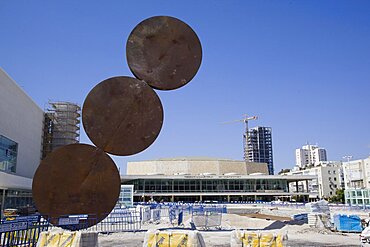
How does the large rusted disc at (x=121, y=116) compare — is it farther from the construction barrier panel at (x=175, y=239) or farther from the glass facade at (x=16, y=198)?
the glass facade at (x=16, y=198)

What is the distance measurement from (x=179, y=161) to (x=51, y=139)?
3004 cm

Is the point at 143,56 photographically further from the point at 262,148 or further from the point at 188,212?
the point at 262,148

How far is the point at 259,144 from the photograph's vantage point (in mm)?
149875

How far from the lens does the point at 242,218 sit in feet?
87.9

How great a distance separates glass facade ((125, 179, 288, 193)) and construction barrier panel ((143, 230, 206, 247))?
192ft

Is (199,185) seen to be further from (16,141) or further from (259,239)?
(259,239)

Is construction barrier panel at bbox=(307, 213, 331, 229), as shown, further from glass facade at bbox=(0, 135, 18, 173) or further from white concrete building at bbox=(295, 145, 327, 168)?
white concrete building at bbox=(295, 145, 327, 168)

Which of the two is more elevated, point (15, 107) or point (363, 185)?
point (15, 107)

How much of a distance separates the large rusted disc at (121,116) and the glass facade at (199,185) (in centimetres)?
5557

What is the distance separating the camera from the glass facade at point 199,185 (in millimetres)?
67188

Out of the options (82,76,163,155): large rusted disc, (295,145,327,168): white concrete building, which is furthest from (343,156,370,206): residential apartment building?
(295,145,327,168): white concrete building

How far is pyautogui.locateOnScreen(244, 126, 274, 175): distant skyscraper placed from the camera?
148750mm

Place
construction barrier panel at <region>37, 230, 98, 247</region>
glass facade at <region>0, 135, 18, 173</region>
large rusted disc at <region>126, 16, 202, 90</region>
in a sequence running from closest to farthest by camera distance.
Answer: construction barrier panel at <region>37, 230, 98, 247</region> → large rusted disc at <region>126, 16, 202, 90</region> → glass facade at <region>0, 135, 18, 173</region>

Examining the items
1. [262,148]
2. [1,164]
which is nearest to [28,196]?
[1,164]
